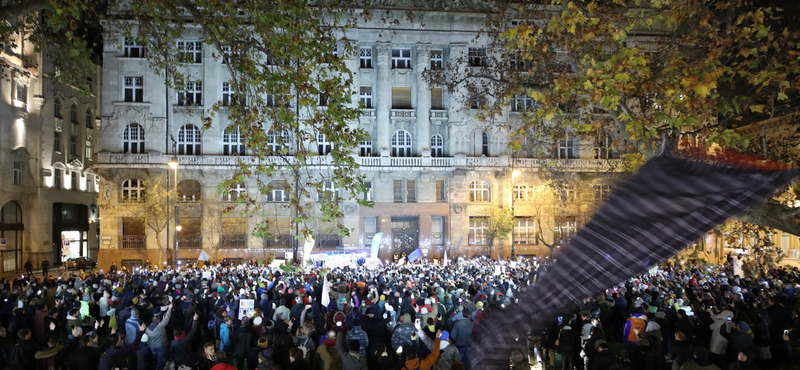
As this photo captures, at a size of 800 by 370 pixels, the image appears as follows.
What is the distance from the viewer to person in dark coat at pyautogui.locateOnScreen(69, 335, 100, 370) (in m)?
9.37

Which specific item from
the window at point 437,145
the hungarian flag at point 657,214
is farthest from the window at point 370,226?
the hungarian flag at point 657,214

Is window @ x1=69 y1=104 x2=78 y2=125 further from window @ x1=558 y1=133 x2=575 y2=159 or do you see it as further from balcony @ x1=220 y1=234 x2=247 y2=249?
window @ x1=558 y1=133 x2=575 y2=159

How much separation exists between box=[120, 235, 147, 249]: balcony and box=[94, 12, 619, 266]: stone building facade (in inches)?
3.2

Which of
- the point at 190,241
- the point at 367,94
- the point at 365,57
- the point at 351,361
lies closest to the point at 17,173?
the point at 190,241

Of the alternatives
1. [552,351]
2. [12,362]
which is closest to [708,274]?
[552,351]

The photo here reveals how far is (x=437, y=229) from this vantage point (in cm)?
4403

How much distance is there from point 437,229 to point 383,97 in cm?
1256

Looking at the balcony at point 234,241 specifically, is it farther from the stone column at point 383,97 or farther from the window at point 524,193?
the window at point 524,193

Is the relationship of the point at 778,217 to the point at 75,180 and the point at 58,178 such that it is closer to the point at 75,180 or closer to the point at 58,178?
the point at 58,178

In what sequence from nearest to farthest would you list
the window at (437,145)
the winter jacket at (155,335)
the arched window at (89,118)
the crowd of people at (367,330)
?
Answer: 1. the crowd of people at (367,330)
2. the winter jacket at (155,335)
3. the window at (437,145)
4. the arched window at (89,118)

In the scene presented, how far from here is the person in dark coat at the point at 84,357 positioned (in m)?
9.37

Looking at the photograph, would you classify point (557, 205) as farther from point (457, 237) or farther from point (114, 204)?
point (114, 204)

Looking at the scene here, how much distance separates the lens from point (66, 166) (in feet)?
139

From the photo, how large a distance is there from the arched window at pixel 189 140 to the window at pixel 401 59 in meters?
17.9
